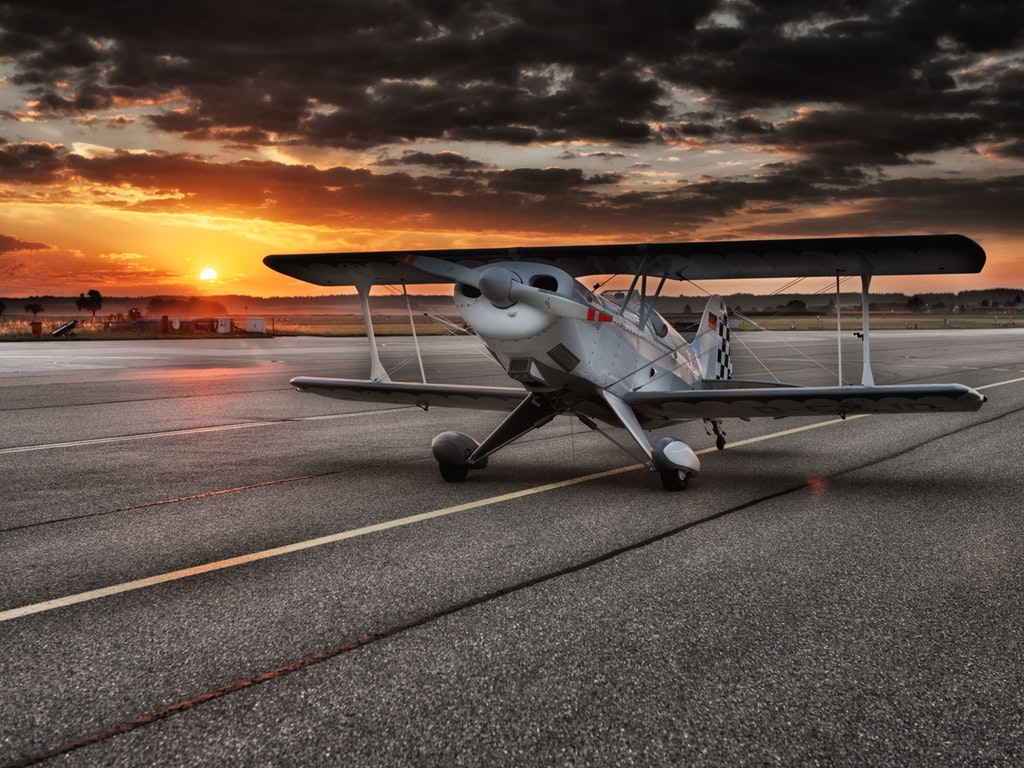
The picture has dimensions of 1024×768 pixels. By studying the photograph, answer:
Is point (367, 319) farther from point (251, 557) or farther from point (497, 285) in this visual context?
point (251, 557)

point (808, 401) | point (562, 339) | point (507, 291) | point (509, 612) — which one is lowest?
point (509, 612)

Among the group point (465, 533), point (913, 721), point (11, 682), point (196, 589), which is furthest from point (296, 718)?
point (465, 533)

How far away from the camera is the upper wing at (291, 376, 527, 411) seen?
8797 mm

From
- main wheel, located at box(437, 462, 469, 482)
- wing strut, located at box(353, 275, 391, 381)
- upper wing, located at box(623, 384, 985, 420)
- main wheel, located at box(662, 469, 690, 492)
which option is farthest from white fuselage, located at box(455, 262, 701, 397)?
wing strut, located at box(353, 275, 391, 381)

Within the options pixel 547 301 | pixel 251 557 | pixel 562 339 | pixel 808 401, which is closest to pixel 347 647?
pixel 251 557

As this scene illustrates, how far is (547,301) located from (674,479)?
2211 millimetres

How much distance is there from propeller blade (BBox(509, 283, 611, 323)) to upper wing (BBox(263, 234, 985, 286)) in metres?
0.75

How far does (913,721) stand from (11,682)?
3834 millimetres

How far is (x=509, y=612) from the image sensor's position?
4.28 metres

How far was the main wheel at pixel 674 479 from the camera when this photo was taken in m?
7.45

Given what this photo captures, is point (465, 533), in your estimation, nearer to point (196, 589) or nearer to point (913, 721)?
point (196, 589)

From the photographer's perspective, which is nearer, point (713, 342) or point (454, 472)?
point (454, 472)

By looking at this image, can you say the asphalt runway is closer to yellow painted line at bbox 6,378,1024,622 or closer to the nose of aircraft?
yellow painted line at bbox 6,378,1024,622

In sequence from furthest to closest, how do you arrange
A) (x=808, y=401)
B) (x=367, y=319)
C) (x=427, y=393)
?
(x=427, y=393) < (x=367, y=319) < (x=808, y=401)
